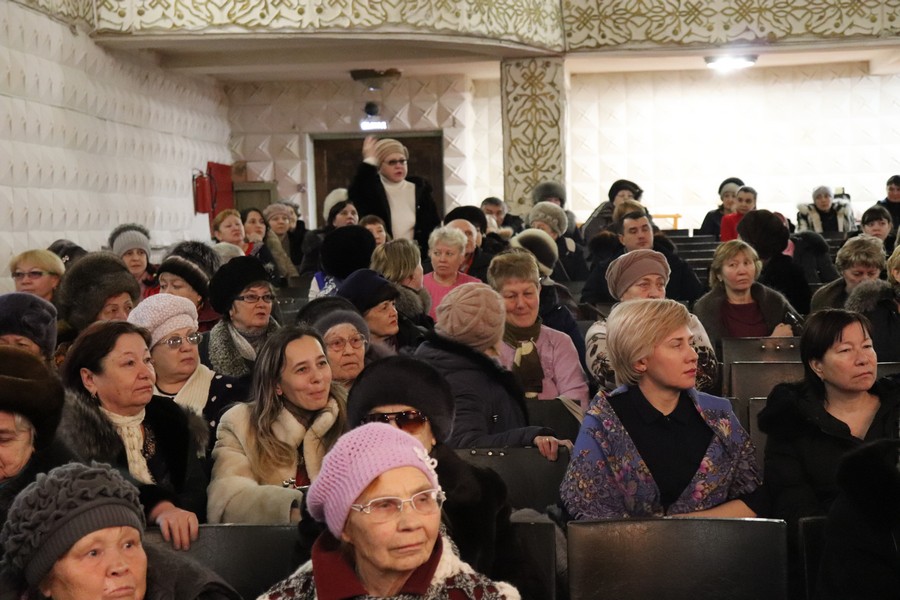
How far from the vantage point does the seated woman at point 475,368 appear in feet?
14.3

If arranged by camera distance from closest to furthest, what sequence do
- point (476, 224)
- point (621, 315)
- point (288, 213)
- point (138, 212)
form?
point (621, 315) → point (476, 224) → point (288, 213) → point (138, 212)

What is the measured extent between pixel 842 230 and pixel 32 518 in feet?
45.5

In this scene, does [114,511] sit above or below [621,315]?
below

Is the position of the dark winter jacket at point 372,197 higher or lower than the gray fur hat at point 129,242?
higher

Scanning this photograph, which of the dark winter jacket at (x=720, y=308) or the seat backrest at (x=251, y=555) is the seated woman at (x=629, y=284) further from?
the seat backrest at (x=251, y=555)

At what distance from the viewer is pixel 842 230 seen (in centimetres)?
1510

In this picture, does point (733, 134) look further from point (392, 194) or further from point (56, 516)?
point (56, 516)

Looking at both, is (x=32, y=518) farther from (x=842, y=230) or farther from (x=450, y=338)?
(x=842, y=230)

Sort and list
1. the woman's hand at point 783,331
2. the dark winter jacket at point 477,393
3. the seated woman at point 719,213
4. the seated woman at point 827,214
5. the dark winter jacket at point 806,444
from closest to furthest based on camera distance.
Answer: the dark winter jacket at point 806,444, the dark winter jacket at point 477,393, the woman's hand at point 783,331, the seated woman at point 719,213, the seated woman at point 827,214

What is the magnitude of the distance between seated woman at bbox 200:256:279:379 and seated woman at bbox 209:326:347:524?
1.32 metres

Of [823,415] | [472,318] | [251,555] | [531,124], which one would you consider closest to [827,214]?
[531,124]

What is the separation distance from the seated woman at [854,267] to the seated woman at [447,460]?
4.13 m

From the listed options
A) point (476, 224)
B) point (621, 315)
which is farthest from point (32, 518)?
point (476, 224)

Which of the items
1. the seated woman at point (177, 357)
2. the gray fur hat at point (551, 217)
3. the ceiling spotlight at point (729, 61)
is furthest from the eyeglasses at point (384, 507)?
the ceiling spotlight at point (729, 61)
